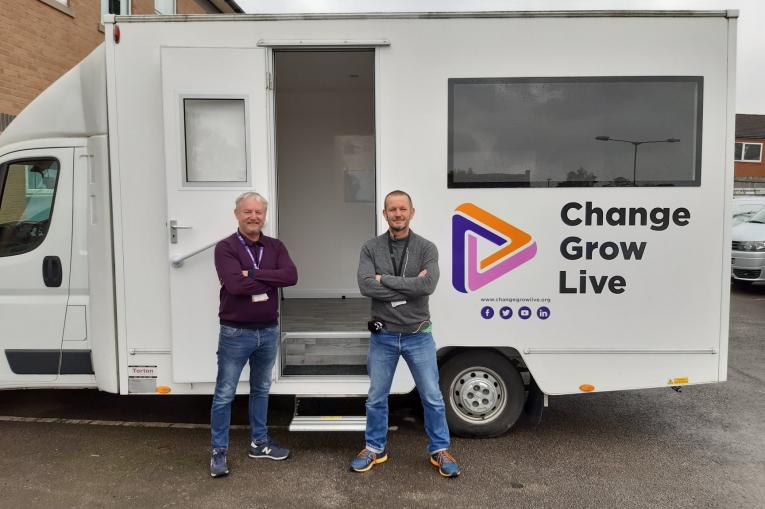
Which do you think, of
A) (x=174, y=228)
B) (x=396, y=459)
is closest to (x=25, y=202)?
(x=174, y=228)

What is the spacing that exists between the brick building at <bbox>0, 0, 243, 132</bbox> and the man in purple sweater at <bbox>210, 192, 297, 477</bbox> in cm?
683

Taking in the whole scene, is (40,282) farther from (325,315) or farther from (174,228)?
(325,315)

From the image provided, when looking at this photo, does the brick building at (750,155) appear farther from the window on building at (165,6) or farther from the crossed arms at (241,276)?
the crossed arms at (241,276)

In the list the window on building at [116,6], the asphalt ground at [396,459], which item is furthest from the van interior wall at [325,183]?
the window on building at [116,6]

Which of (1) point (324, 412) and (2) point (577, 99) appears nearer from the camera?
(2) point (577, 99)

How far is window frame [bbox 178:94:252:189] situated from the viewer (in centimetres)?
375

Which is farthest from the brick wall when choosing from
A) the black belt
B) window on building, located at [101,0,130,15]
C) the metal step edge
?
the metal step edge

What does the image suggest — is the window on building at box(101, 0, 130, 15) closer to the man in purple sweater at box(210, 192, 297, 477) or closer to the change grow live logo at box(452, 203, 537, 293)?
the man in purple sweater at box(210, 192, 297, 477)

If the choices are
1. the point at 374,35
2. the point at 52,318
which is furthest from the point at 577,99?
the point at 52,318

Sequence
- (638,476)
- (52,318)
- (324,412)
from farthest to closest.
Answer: (324,412) → (52,318) → (638,476)

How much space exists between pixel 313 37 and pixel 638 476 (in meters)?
3.48

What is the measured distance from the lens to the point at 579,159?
12.5ft

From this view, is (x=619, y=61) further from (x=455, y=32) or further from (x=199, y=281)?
(x=199, y=281)

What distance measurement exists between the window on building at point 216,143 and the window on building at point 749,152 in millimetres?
33323
